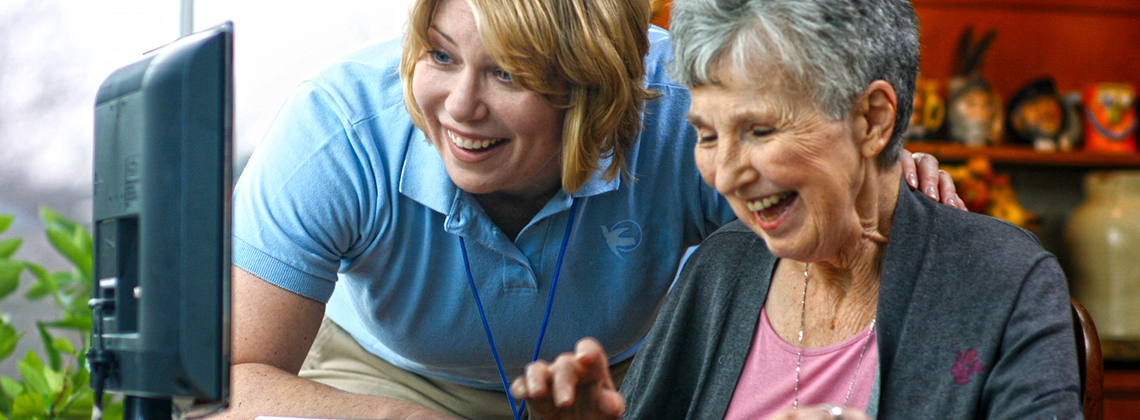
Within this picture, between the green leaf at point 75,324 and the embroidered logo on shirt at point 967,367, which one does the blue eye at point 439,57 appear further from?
the green leaf at point 75,324

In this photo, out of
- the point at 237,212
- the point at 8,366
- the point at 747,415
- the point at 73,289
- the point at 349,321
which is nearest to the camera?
the point at 747,415

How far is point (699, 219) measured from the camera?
5.17 feet

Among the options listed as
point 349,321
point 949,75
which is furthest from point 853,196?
point 949,75

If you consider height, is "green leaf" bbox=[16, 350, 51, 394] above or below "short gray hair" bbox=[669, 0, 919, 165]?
below

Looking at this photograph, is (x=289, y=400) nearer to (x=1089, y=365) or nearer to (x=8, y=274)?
(x=1089, y=365)

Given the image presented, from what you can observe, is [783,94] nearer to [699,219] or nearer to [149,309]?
[699,219]

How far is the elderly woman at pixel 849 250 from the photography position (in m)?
1.04

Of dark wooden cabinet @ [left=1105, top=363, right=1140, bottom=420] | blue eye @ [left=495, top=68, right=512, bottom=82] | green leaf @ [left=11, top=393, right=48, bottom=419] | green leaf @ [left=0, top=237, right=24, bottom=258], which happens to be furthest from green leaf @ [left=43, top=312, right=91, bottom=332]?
dark wooden cabinet @ [left=1105, top=363, right=1140, bottom=420]

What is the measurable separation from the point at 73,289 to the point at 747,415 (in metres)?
1.93

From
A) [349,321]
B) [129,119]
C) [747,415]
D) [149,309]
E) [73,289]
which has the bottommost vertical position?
[73,289]

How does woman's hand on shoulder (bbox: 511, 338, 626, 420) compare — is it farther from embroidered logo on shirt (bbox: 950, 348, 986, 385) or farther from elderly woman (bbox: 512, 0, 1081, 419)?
embroidered logo on shirt (bbox: 950, 348, 986, 385)

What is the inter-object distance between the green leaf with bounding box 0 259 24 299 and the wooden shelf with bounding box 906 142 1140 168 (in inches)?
97.3

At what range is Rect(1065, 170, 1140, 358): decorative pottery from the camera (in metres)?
2.98

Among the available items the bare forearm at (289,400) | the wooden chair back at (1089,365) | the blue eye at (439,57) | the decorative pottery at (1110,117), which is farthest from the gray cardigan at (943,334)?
the decorative pottery at (1110,117)
